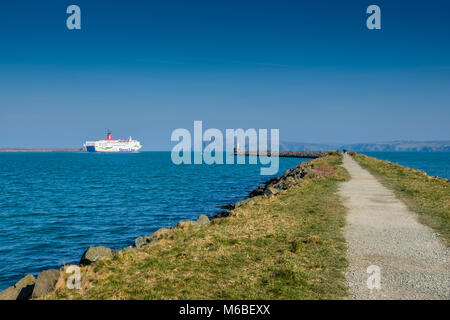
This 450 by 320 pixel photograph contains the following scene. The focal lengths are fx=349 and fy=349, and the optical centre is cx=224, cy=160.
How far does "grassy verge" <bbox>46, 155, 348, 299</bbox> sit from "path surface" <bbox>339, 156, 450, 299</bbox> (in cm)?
46

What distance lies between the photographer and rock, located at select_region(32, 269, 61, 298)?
8.52 metres

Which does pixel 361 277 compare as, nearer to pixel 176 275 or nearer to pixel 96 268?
pixel 176 275

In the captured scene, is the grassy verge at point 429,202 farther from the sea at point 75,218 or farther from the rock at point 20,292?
the sea at point 75,218

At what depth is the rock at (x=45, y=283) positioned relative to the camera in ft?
28.0

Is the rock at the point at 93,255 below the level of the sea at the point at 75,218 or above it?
above

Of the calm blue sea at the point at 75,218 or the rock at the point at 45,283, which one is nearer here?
the rock at the point at 45,283

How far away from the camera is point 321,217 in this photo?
15.4 metres

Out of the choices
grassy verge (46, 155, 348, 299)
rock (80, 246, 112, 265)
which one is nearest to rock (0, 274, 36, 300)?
grassy verge (46, 155, 348, 299)

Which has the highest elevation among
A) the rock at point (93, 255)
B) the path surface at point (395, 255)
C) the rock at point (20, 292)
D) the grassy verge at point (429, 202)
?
the grassy verge at point (429, 202)

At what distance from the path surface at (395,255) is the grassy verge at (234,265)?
459 mm

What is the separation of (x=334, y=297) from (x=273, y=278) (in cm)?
165

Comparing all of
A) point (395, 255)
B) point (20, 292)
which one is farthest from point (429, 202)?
point (20, 292)

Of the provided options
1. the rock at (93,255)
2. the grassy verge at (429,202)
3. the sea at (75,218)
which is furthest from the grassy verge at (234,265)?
the sea at (75,218)
